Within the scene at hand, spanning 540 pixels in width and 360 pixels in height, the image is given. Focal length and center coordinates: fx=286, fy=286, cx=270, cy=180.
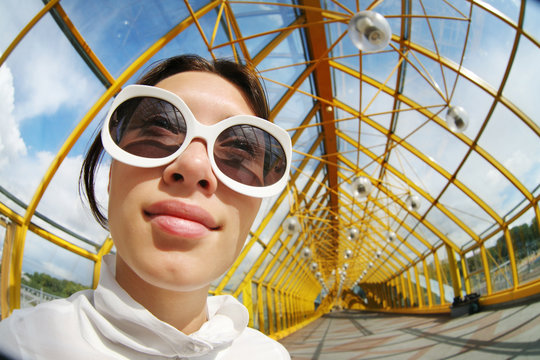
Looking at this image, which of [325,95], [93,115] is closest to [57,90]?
[93,115]

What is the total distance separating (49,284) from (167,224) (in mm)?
5408

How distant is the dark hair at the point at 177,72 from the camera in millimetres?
1213

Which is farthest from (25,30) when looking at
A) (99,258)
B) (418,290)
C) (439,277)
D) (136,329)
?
(418,290)

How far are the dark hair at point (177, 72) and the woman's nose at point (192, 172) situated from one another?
1.76 ft

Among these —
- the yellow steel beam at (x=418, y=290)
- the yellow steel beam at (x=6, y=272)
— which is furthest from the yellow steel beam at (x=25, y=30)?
the yellow steel beam at (x=418, y=290)

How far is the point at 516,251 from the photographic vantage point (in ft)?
36.4

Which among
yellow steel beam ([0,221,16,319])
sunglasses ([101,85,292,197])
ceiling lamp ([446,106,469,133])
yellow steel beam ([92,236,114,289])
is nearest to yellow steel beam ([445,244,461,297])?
ceiling lamp ([446,106,469,133])

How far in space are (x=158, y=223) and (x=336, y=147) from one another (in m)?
13.3

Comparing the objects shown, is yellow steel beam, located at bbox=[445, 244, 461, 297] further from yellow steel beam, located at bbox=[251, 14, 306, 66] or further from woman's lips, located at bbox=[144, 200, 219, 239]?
woman's lips, located at bbox=[144, 200, 219, 239]

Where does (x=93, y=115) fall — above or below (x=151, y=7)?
below

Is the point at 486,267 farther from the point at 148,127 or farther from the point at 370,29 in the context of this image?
the point at 148,127

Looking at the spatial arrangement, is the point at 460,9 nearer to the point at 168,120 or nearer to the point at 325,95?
the point at 325,95

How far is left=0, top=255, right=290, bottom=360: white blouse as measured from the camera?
670mm

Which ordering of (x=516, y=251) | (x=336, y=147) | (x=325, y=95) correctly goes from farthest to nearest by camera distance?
1. (x=336, y=147)
2. (x=516, y=251)
3. (x=325, y=95)
